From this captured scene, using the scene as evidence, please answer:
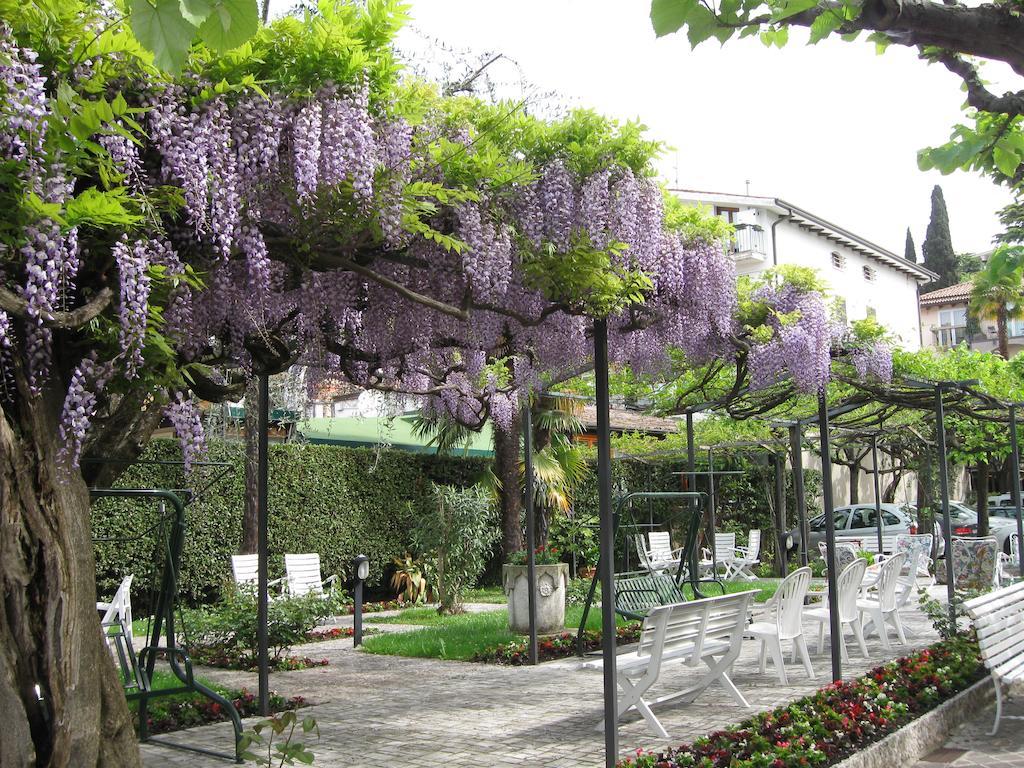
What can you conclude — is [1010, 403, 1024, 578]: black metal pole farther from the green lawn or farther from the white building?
the white building

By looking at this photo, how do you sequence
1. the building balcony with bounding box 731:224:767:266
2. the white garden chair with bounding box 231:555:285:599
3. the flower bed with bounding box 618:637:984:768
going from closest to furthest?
the flower bed with bounding box 618:637:984:768 < the white garden chair with bounding box 231:555:285:599 < the building balcony with bounding box 731:224:767:266

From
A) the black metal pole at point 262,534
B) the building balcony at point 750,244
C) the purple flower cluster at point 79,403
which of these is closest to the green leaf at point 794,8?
the purple flower cluster at point 79,403

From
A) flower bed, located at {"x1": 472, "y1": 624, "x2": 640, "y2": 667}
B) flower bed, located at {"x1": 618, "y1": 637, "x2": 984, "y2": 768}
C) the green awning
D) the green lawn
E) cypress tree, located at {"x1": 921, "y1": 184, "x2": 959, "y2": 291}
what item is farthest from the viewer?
cypress tree, located at {"x1": 921, "y1": 184, "x2": 959, "y2": 291}

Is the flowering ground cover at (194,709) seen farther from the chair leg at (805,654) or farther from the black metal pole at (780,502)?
the black metal pole at (780,502)

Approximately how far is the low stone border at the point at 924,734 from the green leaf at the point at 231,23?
416cm

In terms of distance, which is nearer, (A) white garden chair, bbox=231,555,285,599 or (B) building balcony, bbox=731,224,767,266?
(A) white garden chair, bbox=231,555,285,599

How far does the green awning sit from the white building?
38.3 ft

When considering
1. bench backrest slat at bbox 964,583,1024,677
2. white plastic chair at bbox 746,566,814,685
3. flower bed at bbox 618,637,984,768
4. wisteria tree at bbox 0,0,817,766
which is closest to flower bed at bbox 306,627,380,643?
white plastic chair at bbox 746,566,814,685

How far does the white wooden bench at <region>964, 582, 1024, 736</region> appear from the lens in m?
5.79

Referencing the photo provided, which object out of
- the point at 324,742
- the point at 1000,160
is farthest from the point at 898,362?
the point at 324,742

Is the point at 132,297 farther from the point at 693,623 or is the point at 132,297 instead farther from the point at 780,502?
the point at 780,502

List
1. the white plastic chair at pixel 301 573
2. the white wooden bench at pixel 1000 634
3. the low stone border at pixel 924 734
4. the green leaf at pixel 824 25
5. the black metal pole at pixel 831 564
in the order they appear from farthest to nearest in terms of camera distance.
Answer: the white plastic chair at pixel 301 573 < the black metal pole at pixel 831 564 < the white wooden bench at pixel 1000 634 < the low stone border at pixel 924 734 < the green leaf at pixel 824 25

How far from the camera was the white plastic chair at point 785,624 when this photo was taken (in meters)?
7.16

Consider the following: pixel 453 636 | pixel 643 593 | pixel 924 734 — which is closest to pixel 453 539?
pixel 453 636
